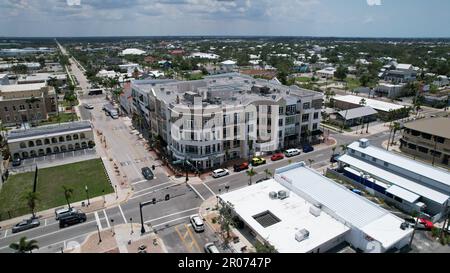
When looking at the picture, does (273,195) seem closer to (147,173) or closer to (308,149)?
(147,173)

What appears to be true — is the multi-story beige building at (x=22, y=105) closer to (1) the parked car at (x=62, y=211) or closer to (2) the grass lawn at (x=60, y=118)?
(2) the grass lawn at (x=60, y=118)

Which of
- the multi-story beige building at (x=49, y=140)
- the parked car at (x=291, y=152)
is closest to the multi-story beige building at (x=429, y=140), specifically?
the parked car at (x=291, y=152)

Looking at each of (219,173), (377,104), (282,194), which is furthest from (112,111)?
(377,104)

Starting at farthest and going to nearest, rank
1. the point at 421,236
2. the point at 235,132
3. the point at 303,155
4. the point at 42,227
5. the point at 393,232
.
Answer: the point at 303,155
the point at 235,132
the point at 42,227
the point at 421,236
the point at 393,232

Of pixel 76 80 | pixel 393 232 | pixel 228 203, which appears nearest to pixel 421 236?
pixel 393 232
